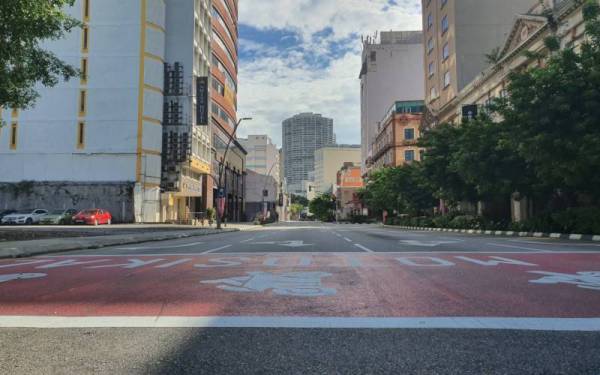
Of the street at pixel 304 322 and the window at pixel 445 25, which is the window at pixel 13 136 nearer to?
the window at pixel 445 25

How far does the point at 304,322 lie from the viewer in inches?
171

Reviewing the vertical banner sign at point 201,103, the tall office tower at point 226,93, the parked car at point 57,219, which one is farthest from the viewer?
the tall office tower at point 226,93

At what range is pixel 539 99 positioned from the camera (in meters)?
19.4

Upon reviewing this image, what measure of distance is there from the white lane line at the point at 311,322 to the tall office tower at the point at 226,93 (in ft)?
189

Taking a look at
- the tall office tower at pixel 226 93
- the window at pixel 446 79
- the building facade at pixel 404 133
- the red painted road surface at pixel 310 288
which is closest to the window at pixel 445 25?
the window at pixel 446 79

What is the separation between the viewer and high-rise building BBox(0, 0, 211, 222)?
45219 millimetres

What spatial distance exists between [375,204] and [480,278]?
60.3 metres

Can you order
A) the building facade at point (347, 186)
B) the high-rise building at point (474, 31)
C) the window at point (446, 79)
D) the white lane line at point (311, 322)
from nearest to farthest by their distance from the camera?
the white lane line at point (311, 322) → the high-rise building at point (474, 31) → the window at point (446, 79) → the building facade at point (347, 186)

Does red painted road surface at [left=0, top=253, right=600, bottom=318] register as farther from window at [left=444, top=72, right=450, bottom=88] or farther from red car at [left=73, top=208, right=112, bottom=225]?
window at [left=444, top=72, right=450, bottom=88]

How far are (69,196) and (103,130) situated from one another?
6891 millimetres

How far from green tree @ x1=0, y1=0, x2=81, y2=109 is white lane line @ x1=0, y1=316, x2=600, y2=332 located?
11.9 meters

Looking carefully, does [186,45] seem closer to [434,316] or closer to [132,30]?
[132,30]

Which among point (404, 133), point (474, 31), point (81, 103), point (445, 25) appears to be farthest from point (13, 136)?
point (404, 133)

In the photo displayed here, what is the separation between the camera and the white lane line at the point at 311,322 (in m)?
4.17
